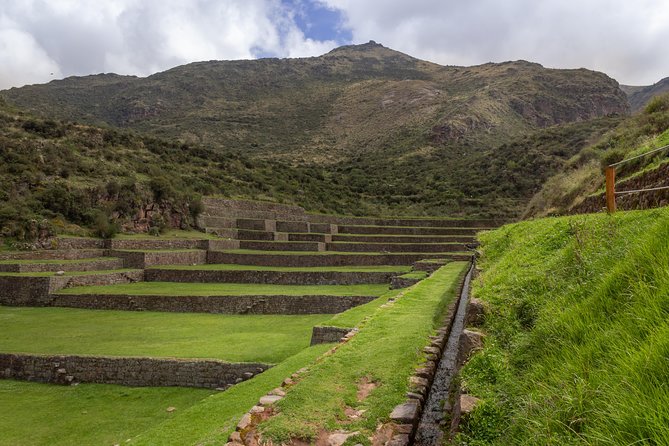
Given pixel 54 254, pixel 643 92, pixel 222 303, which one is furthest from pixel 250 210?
pixel 643 92

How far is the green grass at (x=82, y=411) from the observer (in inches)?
284

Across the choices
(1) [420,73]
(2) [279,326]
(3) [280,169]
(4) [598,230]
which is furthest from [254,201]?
(1) [420,73]

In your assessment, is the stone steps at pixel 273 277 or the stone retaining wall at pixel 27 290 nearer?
the stone retaining wall at pixel 27 290

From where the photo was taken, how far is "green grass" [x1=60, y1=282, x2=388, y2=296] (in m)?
17.1

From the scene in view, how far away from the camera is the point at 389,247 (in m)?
28.2

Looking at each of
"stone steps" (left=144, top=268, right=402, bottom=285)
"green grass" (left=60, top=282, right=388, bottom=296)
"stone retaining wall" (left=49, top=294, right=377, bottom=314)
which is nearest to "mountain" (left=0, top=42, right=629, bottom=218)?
"stone steps" (left=144, top=268, right=402, bottom=285)

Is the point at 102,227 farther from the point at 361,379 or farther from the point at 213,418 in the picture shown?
the point at 361,379

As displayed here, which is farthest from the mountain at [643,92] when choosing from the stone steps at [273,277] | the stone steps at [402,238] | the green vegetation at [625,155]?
the stone steps at [273,277]

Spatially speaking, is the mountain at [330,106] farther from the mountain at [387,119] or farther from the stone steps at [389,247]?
the stone steps at [389,247]

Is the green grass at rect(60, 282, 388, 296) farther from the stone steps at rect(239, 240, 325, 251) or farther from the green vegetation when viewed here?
the green vegetation

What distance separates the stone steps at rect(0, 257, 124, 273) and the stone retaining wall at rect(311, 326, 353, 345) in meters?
14.2

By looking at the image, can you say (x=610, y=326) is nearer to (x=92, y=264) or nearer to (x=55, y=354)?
(x=55, y=354)

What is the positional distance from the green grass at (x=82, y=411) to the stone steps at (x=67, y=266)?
32.6 ft

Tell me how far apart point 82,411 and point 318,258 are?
16322 mm
